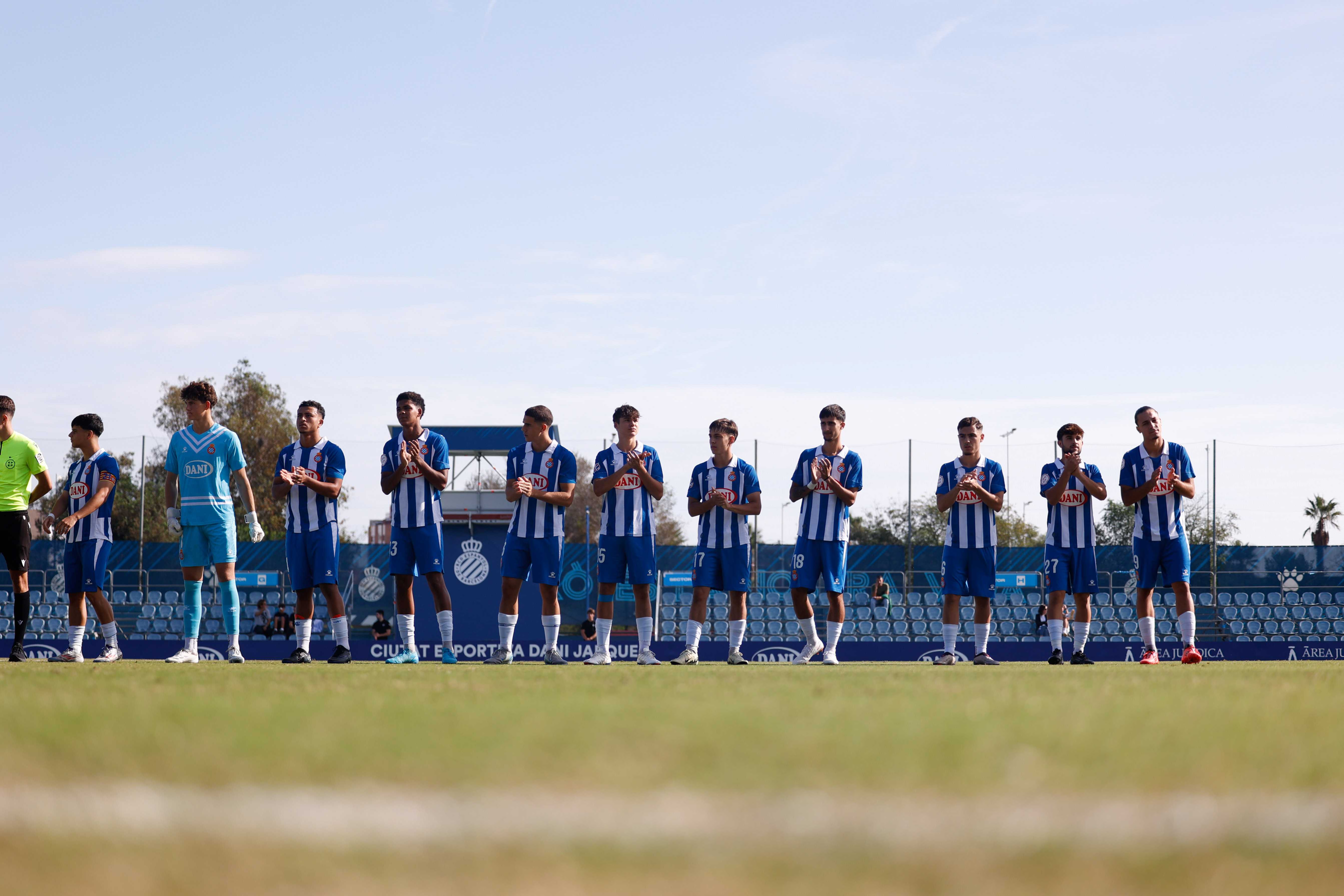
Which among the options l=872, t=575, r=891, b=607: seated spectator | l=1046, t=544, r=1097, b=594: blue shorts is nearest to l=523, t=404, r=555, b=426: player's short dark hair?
l=1046, t=544, r=1097, b=594: blue shorts

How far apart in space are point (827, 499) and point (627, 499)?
1.72m

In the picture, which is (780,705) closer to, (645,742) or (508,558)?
(645,742)

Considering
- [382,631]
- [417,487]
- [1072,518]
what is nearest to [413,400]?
[417,487]

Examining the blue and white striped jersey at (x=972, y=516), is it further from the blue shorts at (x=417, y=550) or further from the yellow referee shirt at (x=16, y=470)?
the yellow referee shirt at (x=16, y=470)

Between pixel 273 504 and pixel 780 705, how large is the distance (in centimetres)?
4593

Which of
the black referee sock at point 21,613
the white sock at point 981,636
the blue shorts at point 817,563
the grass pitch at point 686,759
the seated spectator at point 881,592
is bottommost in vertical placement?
the seated spectator at point 881,592

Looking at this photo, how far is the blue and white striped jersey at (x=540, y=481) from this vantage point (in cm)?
1005

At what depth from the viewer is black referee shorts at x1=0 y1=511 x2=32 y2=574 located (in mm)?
10070

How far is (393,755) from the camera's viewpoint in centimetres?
280

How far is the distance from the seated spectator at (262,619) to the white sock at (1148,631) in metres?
15.0

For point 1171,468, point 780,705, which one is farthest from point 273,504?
point 780,705

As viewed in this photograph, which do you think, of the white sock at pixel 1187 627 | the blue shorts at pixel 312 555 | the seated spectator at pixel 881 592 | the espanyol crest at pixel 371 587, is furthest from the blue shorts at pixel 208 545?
the seated spectator at pixel 881 592

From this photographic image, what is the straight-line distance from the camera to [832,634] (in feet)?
34.9

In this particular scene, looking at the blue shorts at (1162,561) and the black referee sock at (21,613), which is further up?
the blue shorts at (1162,561)
